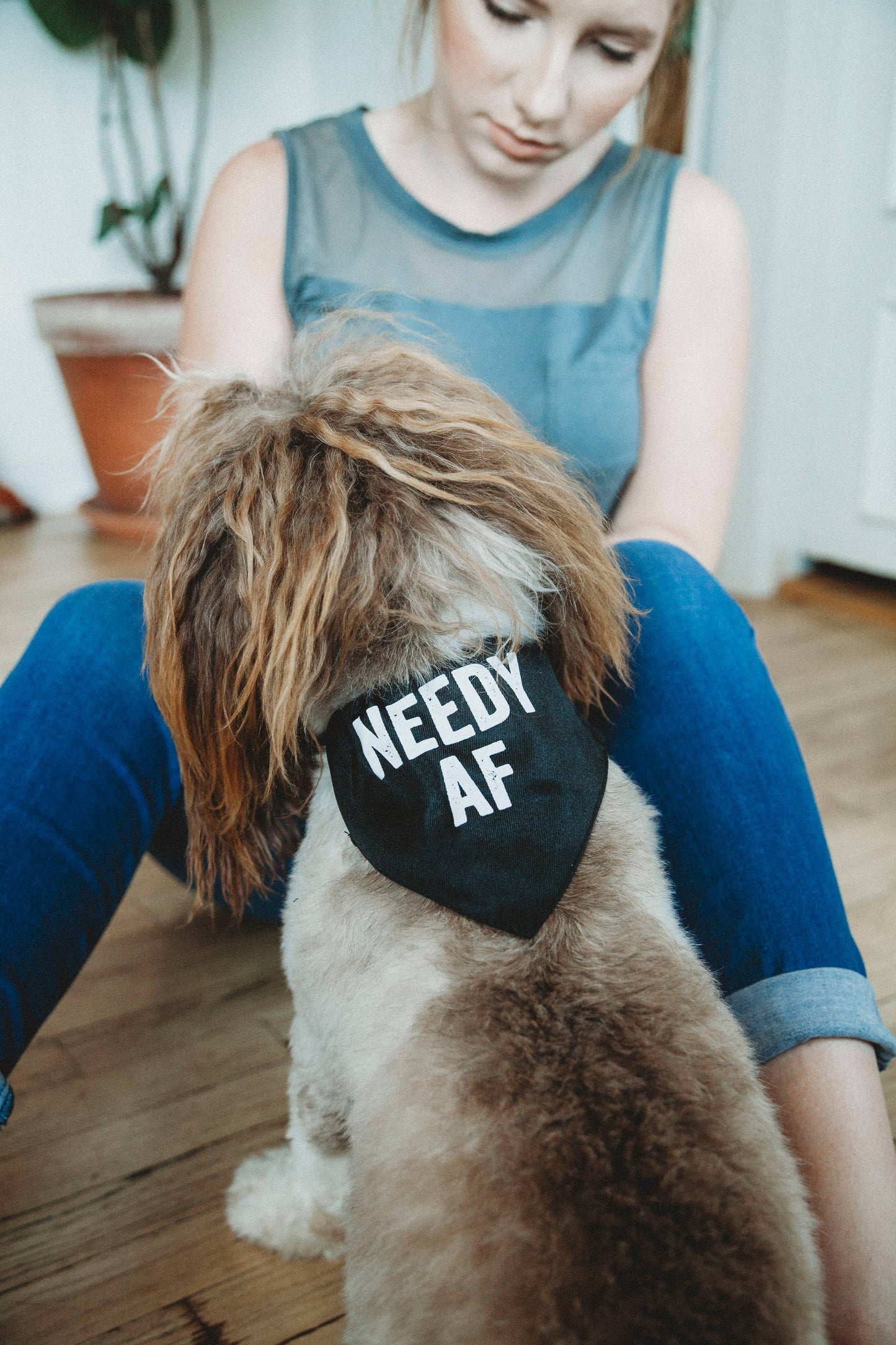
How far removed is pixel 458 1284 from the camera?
1.92ft

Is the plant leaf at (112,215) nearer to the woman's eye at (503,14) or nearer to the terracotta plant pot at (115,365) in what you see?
the terracotta plant pot at (115,365)

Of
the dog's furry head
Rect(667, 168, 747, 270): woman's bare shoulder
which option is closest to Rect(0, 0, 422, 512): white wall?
Rect(667, 168, 747, 270): woman's bare shoulder

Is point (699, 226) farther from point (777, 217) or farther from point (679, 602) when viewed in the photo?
point (777, 217)

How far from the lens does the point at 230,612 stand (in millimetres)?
882

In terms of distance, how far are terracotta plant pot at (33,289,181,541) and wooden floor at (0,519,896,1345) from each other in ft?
6.52

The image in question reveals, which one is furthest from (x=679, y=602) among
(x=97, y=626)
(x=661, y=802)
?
(x=97, y=626)

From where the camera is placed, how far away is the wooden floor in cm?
99

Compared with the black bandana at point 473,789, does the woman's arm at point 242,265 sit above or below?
above

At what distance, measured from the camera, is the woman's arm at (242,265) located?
1414mm

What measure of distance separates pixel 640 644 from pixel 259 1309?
2.57 ft

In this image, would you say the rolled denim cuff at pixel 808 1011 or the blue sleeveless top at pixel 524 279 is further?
the blue sleeveless top at pixel 524 279

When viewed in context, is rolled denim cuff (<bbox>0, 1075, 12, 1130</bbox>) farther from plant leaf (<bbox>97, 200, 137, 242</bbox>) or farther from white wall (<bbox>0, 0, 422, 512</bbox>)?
white wall (<bbox>0, 0, 422, 512</bbox>)

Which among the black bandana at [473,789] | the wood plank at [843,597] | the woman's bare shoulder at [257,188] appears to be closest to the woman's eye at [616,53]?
the woman's bare shoulder at [257,188]

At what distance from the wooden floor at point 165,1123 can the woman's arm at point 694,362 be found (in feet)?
2.45
